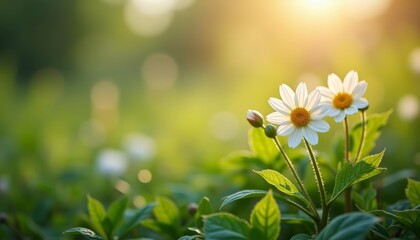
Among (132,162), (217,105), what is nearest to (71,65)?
(217,105)

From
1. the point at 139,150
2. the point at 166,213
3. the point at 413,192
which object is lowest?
the point at 139,150

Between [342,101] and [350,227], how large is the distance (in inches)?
15.3

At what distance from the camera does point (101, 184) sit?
2.52 metres

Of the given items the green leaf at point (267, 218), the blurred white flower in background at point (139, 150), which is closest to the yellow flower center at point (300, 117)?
the green leaf at point (267, 218)

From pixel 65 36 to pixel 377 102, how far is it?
13.6 metres

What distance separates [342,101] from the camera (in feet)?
3.86

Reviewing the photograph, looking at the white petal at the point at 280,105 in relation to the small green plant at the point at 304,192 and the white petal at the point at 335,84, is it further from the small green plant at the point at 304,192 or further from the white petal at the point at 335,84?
the white petal at the point at 335,84

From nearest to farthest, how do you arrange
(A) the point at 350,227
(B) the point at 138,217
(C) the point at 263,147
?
(A) the point at 350,227
(B) the point at 138,217
(C) the point at 263,147

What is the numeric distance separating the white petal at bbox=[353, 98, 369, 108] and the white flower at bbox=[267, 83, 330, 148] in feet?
0.27

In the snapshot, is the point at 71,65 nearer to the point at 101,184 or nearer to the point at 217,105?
the point at 217,105

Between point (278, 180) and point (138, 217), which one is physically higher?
point (278, 180)

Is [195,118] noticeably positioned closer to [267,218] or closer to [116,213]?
[116,213]

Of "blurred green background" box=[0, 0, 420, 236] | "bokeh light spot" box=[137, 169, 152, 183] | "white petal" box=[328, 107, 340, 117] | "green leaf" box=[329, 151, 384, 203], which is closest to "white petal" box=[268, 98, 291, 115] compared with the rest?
"white petal" box=[328, 107, 340, 117]

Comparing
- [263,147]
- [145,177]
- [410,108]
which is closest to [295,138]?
[263,147]
